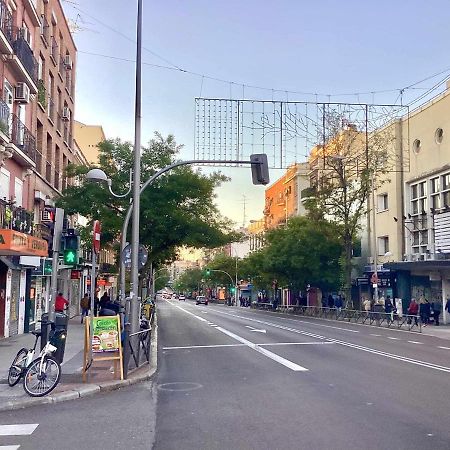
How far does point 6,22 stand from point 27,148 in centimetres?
467

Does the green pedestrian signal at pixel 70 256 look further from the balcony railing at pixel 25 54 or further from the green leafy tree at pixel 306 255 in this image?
the green leafy tree at pixel 306 255

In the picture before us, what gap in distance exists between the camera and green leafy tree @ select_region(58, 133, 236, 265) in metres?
30.0

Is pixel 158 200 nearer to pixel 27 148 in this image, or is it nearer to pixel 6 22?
pixel 27 148

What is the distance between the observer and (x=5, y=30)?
65.7 feet

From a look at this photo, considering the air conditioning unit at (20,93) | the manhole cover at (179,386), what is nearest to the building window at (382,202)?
the air conditioning unit at (20,93)

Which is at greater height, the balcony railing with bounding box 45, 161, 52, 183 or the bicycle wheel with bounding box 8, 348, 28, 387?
the balcony railing with bounding box 45, 161, 52, 183

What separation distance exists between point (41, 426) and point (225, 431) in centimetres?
261

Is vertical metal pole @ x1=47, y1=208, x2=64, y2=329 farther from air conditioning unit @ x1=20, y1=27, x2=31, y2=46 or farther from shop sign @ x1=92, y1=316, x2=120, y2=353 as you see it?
air conditioning unit @ x1=20, y1=27, x2=31, y2=46

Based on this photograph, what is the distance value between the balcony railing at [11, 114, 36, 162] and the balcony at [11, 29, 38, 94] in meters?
1.64

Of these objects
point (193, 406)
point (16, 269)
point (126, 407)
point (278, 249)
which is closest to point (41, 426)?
point (126, 407)

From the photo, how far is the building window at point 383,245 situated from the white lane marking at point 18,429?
38143 mm

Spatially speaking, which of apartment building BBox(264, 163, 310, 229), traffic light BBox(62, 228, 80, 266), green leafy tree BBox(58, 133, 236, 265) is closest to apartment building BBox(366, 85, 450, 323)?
green leafy tree BBox(58, 133, 236, 265)

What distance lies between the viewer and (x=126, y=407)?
9.24 m

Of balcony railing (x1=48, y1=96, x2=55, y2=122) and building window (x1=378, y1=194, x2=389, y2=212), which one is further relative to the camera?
building window (x1=378, y1=194, x2=389, y2=212)
